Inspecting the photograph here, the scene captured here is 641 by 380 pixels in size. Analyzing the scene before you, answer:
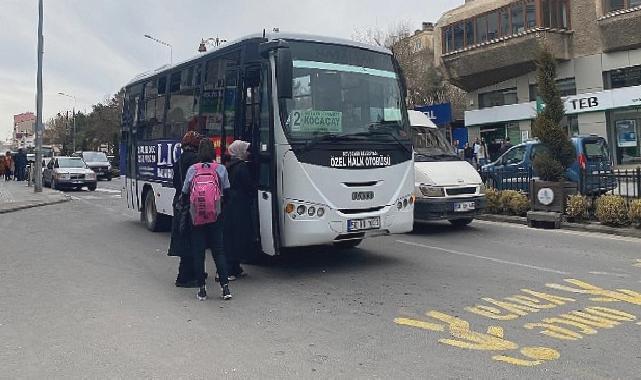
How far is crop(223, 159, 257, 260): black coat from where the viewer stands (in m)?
7.52

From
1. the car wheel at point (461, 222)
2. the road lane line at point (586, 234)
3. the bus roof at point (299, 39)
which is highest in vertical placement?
the bus roof at point (299, 39)

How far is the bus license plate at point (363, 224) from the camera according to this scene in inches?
303

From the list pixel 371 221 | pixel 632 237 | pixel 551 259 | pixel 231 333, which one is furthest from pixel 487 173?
pixel 231 333

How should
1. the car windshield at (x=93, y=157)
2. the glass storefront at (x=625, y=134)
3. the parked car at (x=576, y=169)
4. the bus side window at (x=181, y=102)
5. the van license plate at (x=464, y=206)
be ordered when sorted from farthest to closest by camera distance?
the car windshield at (x=93, y=157), the glass storefront at (x=625, y=134), the parked car at (x=576, y=169), the van license plate at (x=464, y=206), the bus side window at (x=181, y=102)

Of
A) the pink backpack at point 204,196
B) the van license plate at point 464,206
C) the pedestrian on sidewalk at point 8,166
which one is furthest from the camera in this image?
the pedestrian on sidewalk at point 8,166

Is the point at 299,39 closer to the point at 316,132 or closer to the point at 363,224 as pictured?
the point at 316,132

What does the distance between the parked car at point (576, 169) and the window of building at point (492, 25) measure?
1424 cm

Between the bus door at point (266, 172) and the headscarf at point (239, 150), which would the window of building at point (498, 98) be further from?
the headscarf at point (239, 150)

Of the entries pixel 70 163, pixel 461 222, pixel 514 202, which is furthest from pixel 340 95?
pixel 70 163

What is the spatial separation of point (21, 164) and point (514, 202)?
1384 inches

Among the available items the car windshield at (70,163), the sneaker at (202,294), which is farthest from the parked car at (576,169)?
the car windshield at (70,163)

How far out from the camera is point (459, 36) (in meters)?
32.5

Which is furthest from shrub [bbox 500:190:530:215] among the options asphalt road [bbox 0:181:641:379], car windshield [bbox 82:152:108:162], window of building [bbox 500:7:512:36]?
car windshield [bbox 82:152:108:162]

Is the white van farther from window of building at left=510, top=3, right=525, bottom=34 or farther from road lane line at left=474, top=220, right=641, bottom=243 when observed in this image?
window of building at left=510, top=3, right=525, bottom=34
